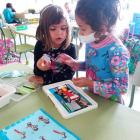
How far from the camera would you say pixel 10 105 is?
27.9 inches

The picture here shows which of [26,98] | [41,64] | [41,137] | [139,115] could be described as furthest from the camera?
[41,64]

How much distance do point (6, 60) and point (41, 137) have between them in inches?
94.9

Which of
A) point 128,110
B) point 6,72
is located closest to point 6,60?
point 6,72

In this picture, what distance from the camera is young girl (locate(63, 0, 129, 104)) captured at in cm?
66

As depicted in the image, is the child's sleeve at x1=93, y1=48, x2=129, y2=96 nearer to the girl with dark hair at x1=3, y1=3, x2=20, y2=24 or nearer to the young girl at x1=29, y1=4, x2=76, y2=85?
the young girl at x1=29, y1=4, x2=76, y2=85

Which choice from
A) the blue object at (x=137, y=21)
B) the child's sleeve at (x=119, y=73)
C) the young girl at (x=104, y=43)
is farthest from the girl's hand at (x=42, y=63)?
the blue object at (x=137, y=21)

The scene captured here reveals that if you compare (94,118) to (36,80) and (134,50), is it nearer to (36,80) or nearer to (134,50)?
(36,80)

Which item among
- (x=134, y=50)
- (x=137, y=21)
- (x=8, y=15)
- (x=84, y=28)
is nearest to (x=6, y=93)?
(x=84, y=28)

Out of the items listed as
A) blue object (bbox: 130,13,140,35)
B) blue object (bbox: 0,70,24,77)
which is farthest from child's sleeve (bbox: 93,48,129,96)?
blue object (bbox: 130,13,140,35)

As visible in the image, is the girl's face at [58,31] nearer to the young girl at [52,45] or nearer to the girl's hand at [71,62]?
the young girl at [52,45]

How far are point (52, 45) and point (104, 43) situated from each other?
450mm

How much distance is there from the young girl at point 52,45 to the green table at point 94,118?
0.21 m

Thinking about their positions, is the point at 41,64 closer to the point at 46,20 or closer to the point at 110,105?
the point at 46,20

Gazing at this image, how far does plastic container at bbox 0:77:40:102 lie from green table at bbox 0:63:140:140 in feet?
0.10
